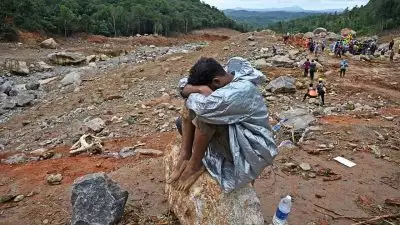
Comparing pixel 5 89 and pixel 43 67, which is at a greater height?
pixel 43 67

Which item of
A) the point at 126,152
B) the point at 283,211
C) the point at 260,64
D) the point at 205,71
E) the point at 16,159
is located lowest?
the point at 16,159

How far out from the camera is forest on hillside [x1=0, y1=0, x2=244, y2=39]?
27341mm

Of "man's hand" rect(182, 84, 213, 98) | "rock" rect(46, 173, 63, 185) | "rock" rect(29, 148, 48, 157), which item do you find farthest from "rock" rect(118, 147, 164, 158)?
"man's hand" rect(182, 84, 213, 98)

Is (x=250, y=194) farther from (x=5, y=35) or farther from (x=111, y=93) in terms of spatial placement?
(x=5, y=35)

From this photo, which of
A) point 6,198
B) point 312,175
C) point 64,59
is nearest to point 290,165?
point 312,175

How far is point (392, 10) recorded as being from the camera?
34.4 meters

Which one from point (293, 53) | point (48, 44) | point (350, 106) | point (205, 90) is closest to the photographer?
point (205, 90)

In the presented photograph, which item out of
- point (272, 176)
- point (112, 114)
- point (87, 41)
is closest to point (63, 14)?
point (87, 41)

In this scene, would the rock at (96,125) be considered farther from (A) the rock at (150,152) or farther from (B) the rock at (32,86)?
(B) the rock at (32,86)

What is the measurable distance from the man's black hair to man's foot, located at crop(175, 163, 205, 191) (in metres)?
0.63

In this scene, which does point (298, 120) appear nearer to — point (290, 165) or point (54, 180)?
point (290, 165)

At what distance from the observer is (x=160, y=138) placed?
7.46 meters

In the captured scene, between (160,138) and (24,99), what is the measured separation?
7.11 metres

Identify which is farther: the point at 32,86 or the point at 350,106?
the point at 32,86
